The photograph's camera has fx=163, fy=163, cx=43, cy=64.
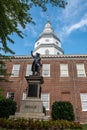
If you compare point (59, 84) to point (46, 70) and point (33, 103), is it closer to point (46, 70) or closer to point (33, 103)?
point (46, 70)

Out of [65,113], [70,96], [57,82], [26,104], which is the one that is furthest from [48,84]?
[26,104]

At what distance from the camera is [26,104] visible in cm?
1048

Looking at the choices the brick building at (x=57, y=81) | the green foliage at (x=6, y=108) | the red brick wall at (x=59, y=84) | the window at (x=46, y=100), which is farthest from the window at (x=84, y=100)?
the green foliage at (x=6, y=108)

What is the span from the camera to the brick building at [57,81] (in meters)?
19.8

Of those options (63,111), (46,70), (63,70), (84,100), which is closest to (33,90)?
(63,111)

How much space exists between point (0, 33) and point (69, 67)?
54.9 ft

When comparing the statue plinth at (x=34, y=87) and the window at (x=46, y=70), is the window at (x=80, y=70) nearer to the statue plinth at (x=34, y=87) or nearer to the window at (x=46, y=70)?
the window at (x=46, y=70)

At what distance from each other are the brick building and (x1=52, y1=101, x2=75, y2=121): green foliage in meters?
3.20

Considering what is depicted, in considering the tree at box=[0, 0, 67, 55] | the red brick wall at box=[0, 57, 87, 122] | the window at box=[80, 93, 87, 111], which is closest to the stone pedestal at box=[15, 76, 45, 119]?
the tree at box=[0, 0, 67, 55]

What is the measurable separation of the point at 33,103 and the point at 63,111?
606 cm

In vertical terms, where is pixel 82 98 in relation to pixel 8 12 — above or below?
below

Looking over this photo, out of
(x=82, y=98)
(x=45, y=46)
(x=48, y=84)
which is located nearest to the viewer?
(x=82, y=98)

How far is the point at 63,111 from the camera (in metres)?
15.6

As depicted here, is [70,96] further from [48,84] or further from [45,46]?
[45,46]
